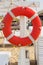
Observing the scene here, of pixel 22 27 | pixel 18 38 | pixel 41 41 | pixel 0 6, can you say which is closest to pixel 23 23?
pixel 22 27

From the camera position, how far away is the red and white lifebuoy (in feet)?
9.76

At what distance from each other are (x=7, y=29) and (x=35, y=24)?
1.35 feet

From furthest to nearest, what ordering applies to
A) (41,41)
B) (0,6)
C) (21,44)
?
(0,6) → (41,41) → (21,44)

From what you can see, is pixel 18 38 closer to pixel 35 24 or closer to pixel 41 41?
pixel 35 24

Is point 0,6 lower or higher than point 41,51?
higher

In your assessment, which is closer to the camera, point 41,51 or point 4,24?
point 4,24

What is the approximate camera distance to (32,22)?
3.01 m

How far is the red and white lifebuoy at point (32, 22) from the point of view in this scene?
2.97m

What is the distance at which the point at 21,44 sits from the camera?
117 inches

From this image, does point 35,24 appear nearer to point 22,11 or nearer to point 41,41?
point 22,11

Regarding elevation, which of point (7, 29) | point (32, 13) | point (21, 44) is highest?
point (32, 13)

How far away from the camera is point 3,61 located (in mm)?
3121

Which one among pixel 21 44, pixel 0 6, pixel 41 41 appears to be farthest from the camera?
pixel 0 6

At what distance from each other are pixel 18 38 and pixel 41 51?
597 mm
